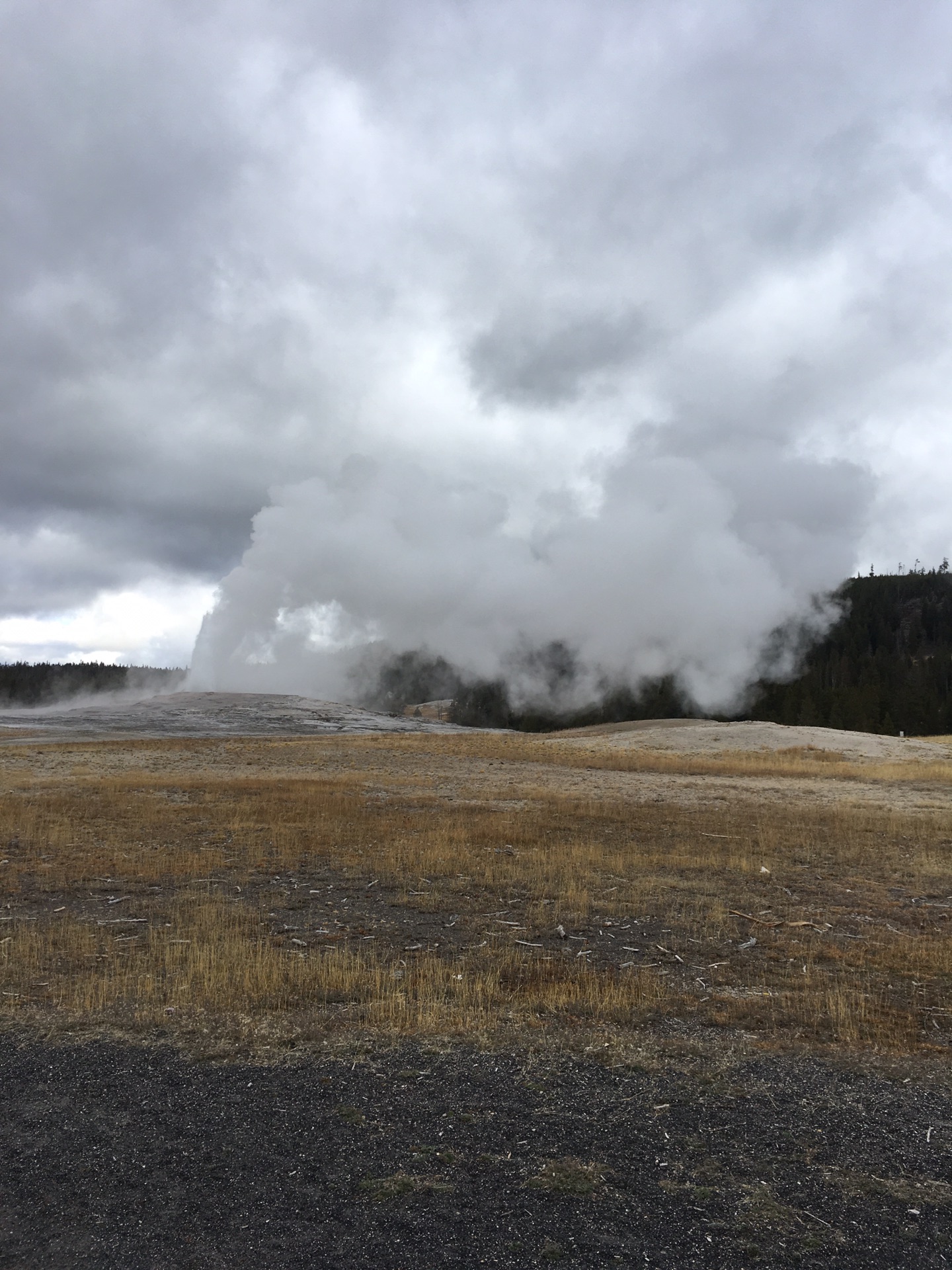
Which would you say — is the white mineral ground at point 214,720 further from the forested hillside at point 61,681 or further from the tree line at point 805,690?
the forested hillside at point 61,681

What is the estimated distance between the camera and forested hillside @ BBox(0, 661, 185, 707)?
147875mm

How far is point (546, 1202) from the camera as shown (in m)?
4.44

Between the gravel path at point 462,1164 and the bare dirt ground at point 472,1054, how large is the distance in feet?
0.07

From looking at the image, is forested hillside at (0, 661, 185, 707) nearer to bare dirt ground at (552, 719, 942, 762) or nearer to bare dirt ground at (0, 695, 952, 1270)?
bare dirt ground at (552, 719, 942, 762)

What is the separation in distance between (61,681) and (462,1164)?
17556 centimetres

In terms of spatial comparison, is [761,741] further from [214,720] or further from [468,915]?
[214,720]

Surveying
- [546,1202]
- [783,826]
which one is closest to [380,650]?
[783,826]

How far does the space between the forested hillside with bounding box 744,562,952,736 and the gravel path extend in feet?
290

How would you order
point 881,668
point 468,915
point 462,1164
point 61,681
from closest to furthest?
1. point 462,1164
2. point 468,915
3. point 881,668
4. point 61,681

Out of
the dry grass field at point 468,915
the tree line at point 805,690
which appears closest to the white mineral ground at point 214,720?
the tree line at point 805,690

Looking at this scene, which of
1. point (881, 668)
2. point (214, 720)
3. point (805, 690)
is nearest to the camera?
point (214, 720)

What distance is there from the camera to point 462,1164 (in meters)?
4.81

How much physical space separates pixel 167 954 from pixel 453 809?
14.5 m

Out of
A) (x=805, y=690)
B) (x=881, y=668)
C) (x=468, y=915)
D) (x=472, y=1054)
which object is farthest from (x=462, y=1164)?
(x=881, y=668)
